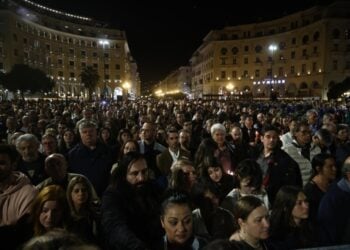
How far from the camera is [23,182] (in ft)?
12.6

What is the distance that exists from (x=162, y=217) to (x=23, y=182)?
1.71 metres

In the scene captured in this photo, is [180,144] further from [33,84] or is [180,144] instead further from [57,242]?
[33,84]

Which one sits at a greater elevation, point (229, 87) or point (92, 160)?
point (229, 87)

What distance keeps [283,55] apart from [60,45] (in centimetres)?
5466

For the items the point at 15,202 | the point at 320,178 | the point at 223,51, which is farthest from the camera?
the point at 223,51

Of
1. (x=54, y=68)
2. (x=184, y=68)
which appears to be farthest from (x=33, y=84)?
(x=184, y=68)

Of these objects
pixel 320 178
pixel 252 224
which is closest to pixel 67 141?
pixel 320 178

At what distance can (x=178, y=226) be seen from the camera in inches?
117

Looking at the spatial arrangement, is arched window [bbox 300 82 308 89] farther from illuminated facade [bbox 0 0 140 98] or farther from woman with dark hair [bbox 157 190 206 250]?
woman with dark hair [bbox 157 190 206 250]

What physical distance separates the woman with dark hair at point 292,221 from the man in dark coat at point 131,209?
1310mm

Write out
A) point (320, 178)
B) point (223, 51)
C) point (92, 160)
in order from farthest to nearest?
1. point (223, 51)
2. point (92, 160)
3. point (320, 178)

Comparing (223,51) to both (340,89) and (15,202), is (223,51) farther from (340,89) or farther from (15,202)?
(15,202)

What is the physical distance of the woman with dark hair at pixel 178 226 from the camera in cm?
297

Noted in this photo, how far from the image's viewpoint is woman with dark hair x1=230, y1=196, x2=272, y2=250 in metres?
3.19
